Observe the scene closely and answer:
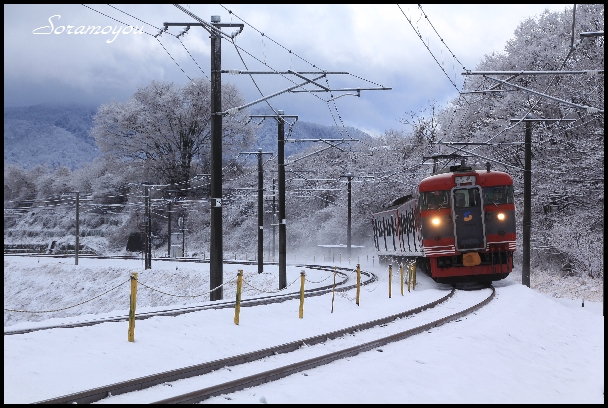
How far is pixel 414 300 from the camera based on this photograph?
69.8ft

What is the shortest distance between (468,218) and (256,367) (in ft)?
50.6

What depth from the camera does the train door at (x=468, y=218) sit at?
23828 mm

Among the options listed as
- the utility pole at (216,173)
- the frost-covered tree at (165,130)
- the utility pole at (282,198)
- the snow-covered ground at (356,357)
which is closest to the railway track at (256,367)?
the snow-covered ground at (356,357)

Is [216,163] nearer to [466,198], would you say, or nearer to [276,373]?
[466,198]

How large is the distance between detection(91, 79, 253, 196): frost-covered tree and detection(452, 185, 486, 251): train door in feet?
169

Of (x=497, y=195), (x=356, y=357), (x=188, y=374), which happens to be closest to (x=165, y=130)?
(x=497, y=195)

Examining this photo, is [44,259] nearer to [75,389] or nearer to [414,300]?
[414,300]

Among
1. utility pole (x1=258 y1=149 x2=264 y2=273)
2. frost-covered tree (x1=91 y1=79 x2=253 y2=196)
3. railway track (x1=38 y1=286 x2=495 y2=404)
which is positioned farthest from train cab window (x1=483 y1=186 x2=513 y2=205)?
frost-covered tree (x1=91 y1=79 x2=253 y2=196)

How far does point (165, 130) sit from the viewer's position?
73.6m

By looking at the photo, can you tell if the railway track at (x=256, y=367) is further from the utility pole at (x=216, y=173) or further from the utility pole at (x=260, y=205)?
the utility pole at (x=260, y=205)

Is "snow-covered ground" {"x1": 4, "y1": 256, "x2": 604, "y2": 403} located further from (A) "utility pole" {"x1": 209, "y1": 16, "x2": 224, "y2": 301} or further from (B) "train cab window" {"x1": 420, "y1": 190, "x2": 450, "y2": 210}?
(B) "train cab window" {"x1": 420, "y1": 190, "x2": 450, "y2": 210}

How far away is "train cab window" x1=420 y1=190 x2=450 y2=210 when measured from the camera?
2394cm

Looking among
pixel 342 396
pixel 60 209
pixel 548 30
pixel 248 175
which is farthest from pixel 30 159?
pixel 342 396

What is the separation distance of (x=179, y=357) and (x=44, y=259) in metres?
53.9
